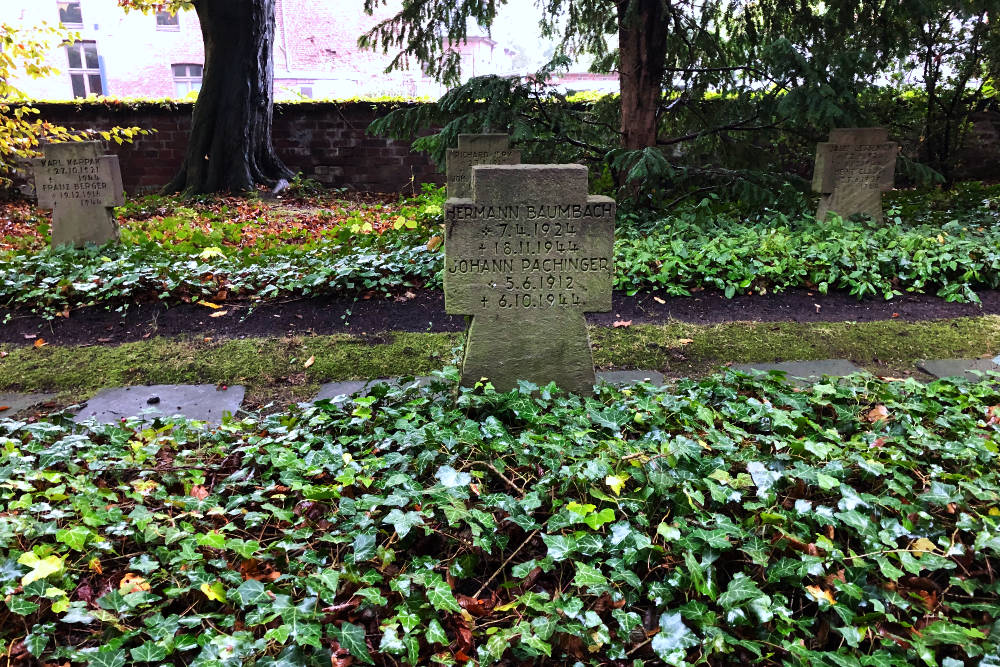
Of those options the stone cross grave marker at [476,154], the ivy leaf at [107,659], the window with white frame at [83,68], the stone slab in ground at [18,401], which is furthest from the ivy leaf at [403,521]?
the window with white frame at [83,68]

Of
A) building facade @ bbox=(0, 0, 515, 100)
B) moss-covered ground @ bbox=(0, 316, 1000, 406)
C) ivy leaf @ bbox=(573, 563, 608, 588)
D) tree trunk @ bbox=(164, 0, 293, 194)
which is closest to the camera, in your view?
ivy leaf @ bbox=(573, 563, 608, 588)

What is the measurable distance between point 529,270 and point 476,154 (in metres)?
4.92

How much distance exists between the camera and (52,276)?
20.9 feet

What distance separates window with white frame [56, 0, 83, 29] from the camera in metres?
27.3

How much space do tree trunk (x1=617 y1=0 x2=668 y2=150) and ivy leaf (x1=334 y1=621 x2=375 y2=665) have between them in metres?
7.92

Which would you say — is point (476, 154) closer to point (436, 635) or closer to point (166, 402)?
point (166, 402)

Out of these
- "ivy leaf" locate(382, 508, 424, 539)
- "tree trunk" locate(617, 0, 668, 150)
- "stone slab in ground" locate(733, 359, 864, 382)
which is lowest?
"stone slab in ground" locate(733, 359, 864, 382)

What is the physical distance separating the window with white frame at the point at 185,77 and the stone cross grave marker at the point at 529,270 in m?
30.1

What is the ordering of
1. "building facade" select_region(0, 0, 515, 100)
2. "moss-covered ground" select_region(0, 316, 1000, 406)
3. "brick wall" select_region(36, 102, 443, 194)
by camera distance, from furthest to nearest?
"building facade" select_region(0, 0, 515, 100) → "brick wall" select_region(36, 102, 443, 194) → "moss-covered ground" select_region(0, 316, 1000, 406)

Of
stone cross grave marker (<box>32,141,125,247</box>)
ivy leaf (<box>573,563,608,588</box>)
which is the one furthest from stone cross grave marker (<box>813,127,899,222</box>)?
stone cross grave marker (<box>32,141,125,247</box>)

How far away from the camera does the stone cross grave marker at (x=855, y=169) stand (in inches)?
311

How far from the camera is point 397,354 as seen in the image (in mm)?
4945

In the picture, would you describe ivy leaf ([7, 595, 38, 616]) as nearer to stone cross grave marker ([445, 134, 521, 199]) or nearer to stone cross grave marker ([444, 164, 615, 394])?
stone cross grave marker ([444, 164, 615, 394])

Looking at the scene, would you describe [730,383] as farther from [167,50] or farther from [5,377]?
[167,50]
